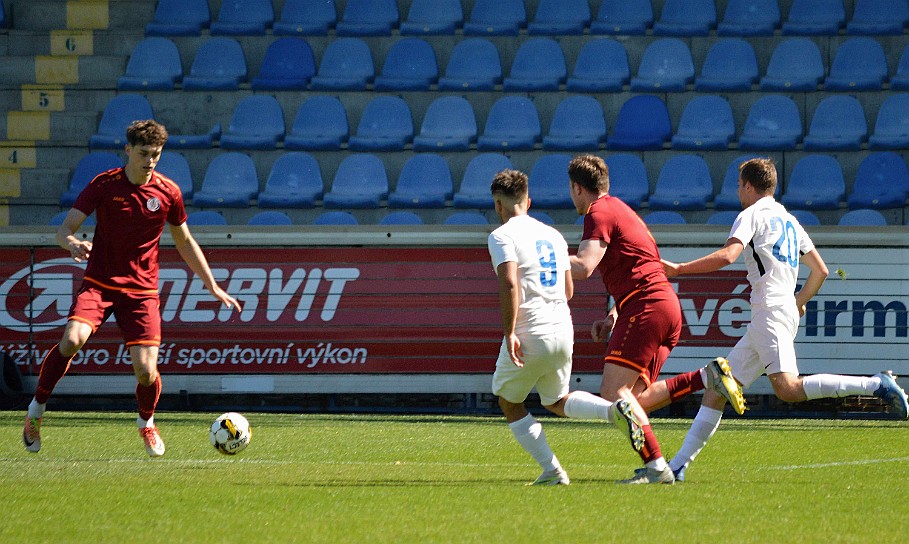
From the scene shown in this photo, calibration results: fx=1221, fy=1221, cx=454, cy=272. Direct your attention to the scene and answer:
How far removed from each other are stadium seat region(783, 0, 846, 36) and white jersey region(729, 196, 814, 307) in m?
10.3

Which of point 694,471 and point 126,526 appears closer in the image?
point 126,526

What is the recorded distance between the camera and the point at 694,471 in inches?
291

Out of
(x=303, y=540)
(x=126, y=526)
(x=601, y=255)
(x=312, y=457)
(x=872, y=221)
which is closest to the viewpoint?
(x=303, y=540)

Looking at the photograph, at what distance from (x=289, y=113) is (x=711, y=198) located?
19.2 feet

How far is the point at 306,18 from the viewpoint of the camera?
17453 mm

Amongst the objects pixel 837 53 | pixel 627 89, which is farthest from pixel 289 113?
pixel 837 53

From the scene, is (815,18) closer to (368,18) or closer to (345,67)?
(368,18)

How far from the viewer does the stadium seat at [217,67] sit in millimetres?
16781

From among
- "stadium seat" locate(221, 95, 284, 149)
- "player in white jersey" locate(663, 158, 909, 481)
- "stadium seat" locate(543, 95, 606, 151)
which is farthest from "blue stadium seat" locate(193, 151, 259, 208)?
"player in white jersey" locate(663, 158, 909, 481)

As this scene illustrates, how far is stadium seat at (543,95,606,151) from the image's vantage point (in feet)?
52.1

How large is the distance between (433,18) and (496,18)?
894mm

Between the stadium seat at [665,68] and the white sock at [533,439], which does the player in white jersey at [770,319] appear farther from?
the stadium seat at [665,68]

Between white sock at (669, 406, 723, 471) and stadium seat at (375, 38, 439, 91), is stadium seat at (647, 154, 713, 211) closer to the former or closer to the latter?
stadium seat at (375, 38, 439, 91)

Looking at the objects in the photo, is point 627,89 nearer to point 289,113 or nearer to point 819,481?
point 289,113
